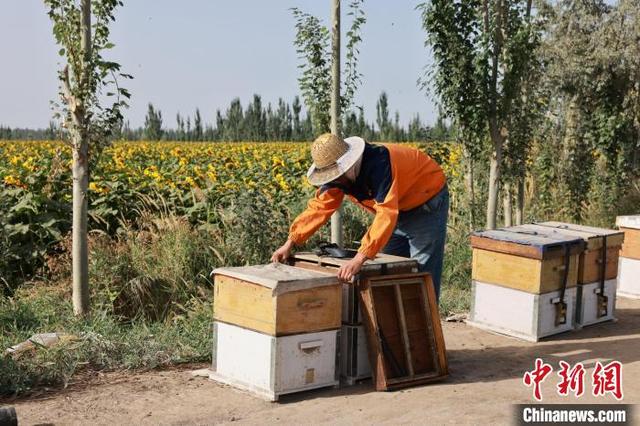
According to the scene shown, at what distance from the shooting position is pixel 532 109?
1180 cm

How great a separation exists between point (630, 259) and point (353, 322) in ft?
17.8

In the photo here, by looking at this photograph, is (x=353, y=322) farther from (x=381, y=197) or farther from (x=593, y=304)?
(x=593, y=304)

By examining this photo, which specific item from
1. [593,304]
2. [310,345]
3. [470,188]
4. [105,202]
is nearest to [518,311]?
[593,304]

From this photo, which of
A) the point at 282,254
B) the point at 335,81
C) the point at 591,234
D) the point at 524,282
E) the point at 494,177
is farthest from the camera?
the point at 494,177

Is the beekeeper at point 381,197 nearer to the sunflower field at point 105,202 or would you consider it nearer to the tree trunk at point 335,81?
the tree trunk at point 335,81

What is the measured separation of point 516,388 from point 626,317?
3.48 meters

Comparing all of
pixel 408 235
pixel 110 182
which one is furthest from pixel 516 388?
pixel 110 182

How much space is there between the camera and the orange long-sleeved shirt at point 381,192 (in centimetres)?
604

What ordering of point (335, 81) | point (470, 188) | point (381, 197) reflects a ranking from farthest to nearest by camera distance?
point (470, 188)
point (335, 81)
point (381, 197)

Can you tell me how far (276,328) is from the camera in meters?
5.75

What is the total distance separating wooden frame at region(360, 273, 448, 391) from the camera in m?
6.18

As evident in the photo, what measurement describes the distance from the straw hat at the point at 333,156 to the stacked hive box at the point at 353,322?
0.67 m

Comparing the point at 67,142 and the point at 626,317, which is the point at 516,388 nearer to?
the point at 626,317

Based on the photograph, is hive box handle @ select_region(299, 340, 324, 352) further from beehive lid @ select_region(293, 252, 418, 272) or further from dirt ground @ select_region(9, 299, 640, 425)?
beehive lid @ select_region(293, 252, 418, 272)
